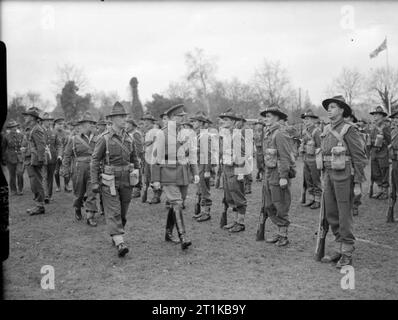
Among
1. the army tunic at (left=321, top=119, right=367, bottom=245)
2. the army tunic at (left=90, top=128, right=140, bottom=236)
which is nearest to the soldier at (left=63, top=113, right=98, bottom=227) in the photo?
the army tunic at (left=90, top=128, right=140, bottom=236)

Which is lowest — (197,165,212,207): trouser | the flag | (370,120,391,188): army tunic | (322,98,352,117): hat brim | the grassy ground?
the grassy ground

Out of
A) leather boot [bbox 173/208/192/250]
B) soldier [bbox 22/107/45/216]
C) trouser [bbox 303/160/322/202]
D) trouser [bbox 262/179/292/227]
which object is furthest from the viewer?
trouser [bbox 303/160/322/202]

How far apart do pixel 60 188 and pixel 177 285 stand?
9.87 m

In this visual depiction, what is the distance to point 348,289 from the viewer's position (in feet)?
15.4

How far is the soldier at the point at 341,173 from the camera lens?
5.54 metres

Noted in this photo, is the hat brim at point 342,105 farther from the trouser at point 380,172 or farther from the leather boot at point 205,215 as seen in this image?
the trouser at point 380,172

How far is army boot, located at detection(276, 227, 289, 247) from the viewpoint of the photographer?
6.58 meters

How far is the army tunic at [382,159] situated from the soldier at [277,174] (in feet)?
18.6

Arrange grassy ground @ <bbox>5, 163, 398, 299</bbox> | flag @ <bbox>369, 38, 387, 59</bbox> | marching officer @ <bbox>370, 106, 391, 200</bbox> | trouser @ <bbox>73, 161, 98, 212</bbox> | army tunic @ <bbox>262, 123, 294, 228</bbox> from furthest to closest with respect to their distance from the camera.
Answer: flag @ <bbox>369, 38, 387, 59</bbox>, marching officer @ <bbox>370, 106, 391, 200</bbox>, trouser @ <bbox>73, 161, 98, 212</bbox>, army tunic @ <bbox>262, 123, 294, 228</bbox>, grassy ground @ <bbox>5, 163, 398, 299</bbox>

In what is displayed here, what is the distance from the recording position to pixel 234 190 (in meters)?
7.54

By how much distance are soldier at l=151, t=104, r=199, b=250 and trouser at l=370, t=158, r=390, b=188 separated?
688 centimetres

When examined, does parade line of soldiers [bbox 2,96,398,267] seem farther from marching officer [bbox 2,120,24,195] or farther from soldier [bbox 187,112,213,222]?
marching officer [bbox 2,120,24,195]

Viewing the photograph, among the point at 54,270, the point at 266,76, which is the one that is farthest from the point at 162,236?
the point at 266,76

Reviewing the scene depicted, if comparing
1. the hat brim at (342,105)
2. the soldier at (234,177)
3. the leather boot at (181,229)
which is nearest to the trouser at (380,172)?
the soldier at (234,177)
